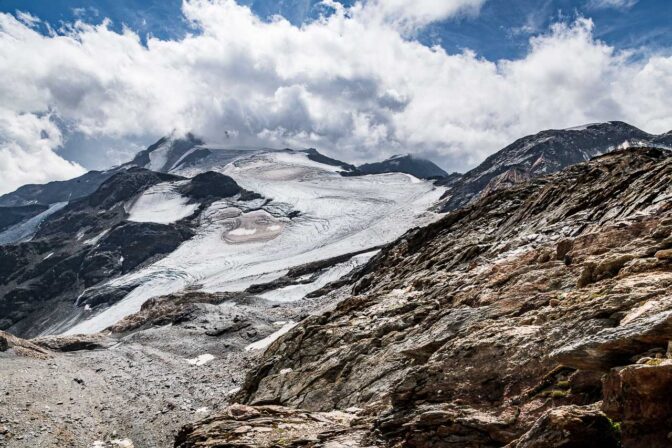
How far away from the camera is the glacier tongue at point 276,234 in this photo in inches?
4345

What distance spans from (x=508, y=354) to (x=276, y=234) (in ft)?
457

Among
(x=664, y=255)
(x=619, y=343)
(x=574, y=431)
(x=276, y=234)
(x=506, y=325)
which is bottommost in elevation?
(x=574, y=431)

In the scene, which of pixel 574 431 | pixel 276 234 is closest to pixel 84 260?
pixel 276 234

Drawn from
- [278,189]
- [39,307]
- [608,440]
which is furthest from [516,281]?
[278,189]

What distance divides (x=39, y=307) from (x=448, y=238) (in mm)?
147770

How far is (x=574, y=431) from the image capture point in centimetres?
684

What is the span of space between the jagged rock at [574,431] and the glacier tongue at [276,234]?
237 feet

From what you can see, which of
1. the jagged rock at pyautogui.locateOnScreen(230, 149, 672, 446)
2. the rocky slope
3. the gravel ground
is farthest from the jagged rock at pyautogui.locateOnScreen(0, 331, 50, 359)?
the rocky slope

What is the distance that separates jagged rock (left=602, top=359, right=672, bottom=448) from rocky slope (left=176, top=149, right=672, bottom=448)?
0.05 ft

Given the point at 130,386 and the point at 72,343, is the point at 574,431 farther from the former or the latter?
the point at 72,343

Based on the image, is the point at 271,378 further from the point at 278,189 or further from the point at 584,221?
the point at 278,189

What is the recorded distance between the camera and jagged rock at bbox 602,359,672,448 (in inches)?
253

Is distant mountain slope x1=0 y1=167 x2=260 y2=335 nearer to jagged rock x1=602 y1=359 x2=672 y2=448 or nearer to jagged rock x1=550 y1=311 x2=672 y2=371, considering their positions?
jagged rock x1=550 y1=311 x2=672 y2=371

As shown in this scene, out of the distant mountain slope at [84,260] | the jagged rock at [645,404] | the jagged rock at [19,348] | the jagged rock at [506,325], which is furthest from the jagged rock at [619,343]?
the distant mountain slope at [84,260]
